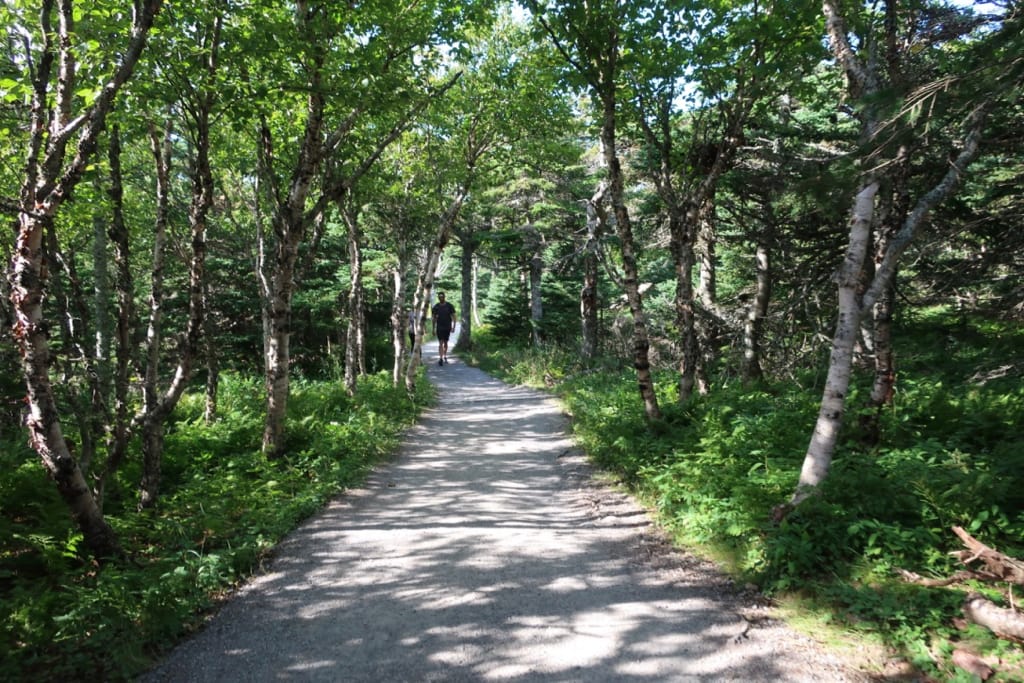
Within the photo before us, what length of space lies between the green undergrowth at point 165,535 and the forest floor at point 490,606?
0.77ft

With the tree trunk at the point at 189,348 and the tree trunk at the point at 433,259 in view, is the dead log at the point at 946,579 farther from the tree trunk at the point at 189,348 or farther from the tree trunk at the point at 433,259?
the tree trunk at the point at 433,259

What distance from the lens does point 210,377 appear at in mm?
9297

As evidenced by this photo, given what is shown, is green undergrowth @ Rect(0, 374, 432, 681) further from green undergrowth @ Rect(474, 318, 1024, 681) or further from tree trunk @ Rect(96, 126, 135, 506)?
green undergrowth @ Rect(474, 318, 1024, 681)

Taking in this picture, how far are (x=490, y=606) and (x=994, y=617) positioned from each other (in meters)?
2.90

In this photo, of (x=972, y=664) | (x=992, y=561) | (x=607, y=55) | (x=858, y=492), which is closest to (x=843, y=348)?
(x=858, y=492)

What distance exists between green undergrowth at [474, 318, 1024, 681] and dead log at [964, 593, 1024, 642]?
0.18ft

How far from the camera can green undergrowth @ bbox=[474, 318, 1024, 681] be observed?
3.19 m

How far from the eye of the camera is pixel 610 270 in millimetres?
8312

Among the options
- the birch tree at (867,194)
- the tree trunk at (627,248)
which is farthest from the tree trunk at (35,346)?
the tree trunk at (627,248)

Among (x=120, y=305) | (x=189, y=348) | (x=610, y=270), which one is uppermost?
(x=610, y=270)

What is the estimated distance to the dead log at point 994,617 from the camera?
110 inches

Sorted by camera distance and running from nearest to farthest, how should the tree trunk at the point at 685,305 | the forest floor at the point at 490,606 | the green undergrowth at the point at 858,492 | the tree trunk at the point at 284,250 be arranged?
the forest floor at the point at 490,606 < the green undergrowth at the point at 858,492 < the tree trunk at the point at 284,250 < the tree trunk at the point at 685,305

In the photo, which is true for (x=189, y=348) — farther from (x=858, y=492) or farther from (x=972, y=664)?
(x=972, y=664)

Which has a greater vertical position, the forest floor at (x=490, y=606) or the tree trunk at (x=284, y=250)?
the tree trunk at (x=284, y=250)
